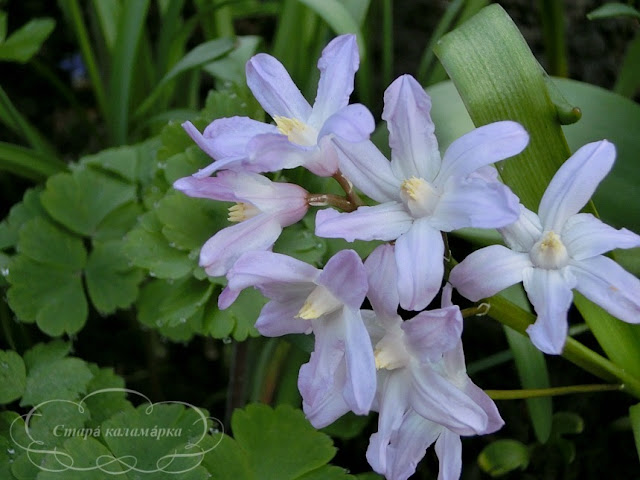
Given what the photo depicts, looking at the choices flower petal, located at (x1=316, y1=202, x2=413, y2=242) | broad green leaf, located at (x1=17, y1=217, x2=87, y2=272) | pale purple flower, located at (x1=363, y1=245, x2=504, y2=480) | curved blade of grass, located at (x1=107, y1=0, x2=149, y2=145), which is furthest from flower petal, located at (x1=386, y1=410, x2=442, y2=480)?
curved blade of grass, located at (x1=107, y1=0, x2=149, y2=145)

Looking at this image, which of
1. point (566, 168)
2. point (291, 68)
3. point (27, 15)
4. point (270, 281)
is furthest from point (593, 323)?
point (27, 15)

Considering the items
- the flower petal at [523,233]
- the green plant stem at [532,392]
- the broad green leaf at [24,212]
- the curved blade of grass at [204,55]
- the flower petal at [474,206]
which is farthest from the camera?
the curved blade of grass at [204,55]

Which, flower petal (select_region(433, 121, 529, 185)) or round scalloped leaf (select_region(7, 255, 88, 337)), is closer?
flower petal (select_region(433, 121, 529, 185))

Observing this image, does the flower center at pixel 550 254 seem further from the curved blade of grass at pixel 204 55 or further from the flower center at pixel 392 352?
the curved blade of grass at pixel 204 55

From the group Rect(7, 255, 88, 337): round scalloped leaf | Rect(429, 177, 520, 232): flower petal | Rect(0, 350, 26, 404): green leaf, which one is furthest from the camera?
Rect(7, 255, 88, 337): round scalloped leaf

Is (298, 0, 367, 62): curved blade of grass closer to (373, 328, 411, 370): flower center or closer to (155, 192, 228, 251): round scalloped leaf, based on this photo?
(155, 192, 228, 251): round scalloped leaf

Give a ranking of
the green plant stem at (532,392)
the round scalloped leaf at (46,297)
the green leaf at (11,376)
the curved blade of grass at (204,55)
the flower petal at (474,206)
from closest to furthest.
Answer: the flower petal at (474,206), the green plant stem at (532,392), the green leaf at (11,376), the round scalloped leaf at (46,297), the curved blade of grass at (204,55)

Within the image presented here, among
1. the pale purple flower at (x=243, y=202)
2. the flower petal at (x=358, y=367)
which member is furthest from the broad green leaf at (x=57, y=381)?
the flower petal at (x=358, y=367)

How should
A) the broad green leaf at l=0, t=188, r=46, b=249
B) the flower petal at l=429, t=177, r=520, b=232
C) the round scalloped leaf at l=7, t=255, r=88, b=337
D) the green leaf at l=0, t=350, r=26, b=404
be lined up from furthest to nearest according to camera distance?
the broad green leaf at l=0, t=188, r=46, b=249
the round scalloped leaf at l=7, t=255, r=88, b=337
the green leaf at l=0, t=350, r=26, b=404
the flower petal at l=429, t=177, r=520, b=232
